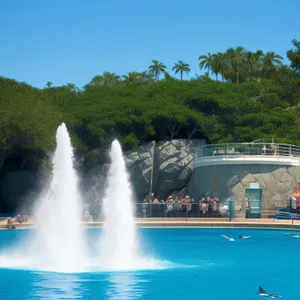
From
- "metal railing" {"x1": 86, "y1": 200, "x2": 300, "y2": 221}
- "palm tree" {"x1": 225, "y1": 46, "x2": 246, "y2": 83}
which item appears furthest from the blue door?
"palm tree" {"x1": 225, "y1": 46, "x2": 246, "y2": 83}

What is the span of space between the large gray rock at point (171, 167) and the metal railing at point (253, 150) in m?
4.44

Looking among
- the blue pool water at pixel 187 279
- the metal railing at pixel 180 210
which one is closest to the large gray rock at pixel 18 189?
A: the metal railing at pixel 180 210

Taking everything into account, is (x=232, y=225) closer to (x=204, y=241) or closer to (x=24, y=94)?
(x=204, y=241)

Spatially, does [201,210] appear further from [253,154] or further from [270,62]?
[270,62]

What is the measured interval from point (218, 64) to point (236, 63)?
179 inches

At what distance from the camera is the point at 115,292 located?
1487 cm

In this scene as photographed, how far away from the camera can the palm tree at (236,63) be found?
76375mm

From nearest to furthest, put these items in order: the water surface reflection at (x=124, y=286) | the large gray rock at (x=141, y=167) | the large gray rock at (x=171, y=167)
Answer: the water surface reflection at (x=124, y=286) < the large gray rock at (x=171, y=167) < the large gray rock at (x=141, y=167)

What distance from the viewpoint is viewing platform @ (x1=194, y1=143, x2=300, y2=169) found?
43938mm

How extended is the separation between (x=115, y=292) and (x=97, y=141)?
3845 cm

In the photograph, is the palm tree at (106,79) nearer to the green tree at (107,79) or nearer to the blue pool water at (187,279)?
the green tree at (107,79)

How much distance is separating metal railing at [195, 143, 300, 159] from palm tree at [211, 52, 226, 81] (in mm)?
33930

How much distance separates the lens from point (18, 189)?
54.8 m

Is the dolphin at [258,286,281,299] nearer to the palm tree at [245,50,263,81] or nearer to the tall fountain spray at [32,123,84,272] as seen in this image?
the tall fountain spray at [32,123,84,272]
